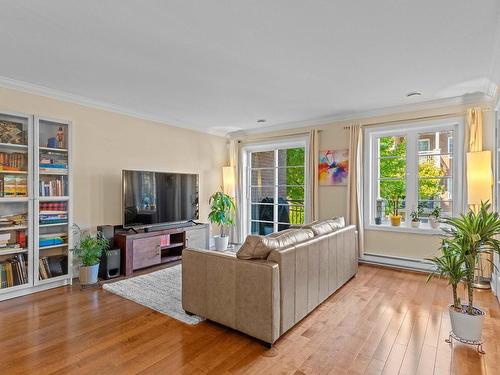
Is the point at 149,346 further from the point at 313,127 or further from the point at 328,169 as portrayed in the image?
the point at 313,127

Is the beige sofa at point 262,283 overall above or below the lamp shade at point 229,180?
below

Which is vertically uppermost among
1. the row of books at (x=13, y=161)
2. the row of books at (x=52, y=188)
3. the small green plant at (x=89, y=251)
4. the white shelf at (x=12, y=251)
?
the row of books at (x=13, y=161)

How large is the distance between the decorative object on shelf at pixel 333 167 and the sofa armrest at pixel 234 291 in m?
3.05

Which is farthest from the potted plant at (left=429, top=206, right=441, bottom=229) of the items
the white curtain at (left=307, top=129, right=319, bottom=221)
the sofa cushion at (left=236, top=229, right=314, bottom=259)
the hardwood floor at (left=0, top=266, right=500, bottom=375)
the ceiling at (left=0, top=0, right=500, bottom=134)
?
the sofa cushion at (left=236, top=229, right=314, bottom=259)

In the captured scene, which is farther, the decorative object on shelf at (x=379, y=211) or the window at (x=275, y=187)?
the window at (x=275, y=187)

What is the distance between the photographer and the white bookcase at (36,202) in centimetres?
327

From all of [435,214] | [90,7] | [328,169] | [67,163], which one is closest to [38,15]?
[90,7]

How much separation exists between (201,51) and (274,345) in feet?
8.82

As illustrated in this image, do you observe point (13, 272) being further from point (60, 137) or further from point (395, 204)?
point (395, 204)

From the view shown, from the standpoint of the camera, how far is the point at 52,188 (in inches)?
143

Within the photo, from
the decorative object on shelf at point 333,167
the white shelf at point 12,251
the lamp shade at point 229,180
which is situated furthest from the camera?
the lamp shade at point 229,180

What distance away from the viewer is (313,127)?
5.30 metres

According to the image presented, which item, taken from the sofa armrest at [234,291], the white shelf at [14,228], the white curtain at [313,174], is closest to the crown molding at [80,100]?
the white shelf at [14,228]

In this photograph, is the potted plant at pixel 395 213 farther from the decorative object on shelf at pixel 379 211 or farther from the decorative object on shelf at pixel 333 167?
the decorative object on shelf at pixel 333 167
